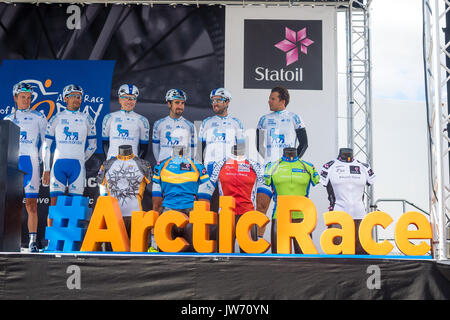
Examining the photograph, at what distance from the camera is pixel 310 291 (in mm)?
4469

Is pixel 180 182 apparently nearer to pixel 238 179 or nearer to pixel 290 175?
pixel 238 179

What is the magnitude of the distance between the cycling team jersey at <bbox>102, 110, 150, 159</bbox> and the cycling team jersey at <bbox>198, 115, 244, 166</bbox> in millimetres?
820

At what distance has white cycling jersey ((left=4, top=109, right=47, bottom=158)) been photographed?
7.88m

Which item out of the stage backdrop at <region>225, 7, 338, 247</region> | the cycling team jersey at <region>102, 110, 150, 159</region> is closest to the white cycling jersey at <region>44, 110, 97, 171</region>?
the cycling team jersey at <region>102, 110, 150, 159</region>

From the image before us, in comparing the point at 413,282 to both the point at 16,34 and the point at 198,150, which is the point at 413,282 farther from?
the point at 16,34

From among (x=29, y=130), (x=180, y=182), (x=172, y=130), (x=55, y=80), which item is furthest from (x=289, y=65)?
(x=29, y=130)

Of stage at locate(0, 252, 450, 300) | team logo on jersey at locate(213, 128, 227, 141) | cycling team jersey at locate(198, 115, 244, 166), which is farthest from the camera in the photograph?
team logo on jersey at locate(213, 128, 227, 141)

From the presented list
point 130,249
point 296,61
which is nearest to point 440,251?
point 130,249

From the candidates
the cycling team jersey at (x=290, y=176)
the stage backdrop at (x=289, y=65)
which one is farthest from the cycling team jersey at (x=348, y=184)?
the stage backdrop at (x=289, y=65)

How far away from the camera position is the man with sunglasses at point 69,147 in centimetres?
779

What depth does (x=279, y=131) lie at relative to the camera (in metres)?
8.25

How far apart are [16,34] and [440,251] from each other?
704 cm

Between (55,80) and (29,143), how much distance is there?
142cm

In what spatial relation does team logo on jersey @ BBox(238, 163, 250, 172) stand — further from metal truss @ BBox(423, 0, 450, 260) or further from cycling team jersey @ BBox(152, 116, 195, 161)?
metal truss @ BBox(423, 0, 450, 260)
